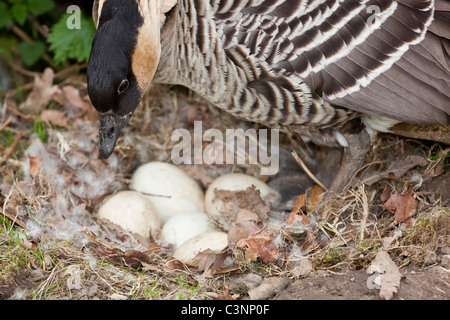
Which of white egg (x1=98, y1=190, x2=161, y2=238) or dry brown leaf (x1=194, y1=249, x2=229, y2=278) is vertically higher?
dry brown leaf (x1=194, y1=249, x2=229, y2=278)

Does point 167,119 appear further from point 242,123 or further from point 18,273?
point 18,273

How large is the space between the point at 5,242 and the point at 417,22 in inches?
127

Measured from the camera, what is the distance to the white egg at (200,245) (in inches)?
156

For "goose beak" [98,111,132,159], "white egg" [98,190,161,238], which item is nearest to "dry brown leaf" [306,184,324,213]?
"white egg" [98,190,161,238]

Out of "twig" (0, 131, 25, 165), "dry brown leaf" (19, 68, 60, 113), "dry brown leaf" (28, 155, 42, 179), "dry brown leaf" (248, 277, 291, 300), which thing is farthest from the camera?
"dry brown leaf" (19, 68, 60, 113)

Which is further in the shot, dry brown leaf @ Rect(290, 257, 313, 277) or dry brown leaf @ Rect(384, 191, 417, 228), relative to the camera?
dry brown leaf @ Rect(384, 191, 417, 228)

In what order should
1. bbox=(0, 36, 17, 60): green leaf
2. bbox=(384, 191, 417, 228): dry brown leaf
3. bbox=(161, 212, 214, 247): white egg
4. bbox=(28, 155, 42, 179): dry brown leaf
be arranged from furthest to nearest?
bbox=(0, 36, 17, 60): green leaf, bbox=(28, 155, 42, 179): dry brown leaf, bbox=(161, 212, 214, 247): white egg, bbox=(384, 191, 417, 228): dry brown leaf

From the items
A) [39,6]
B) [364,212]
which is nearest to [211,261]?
[364,212]

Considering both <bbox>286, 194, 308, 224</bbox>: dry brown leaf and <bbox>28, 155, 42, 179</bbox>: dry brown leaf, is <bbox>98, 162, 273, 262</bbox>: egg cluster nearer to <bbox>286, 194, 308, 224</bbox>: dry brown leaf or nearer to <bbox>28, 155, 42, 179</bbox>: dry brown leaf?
<bbox>286, 194, 308, 224</bbox>: dry brown leaf

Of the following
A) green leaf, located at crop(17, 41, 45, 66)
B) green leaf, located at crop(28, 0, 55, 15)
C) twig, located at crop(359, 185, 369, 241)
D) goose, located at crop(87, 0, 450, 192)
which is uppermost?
goose, located at crop(87, 0, 450, 192)

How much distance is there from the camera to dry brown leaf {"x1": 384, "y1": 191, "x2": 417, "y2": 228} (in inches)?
161

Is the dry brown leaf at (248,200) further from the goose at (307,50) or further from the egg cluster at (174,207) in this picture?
the goose at (307,50)

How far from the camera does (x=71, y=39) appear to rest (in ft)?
17.9
